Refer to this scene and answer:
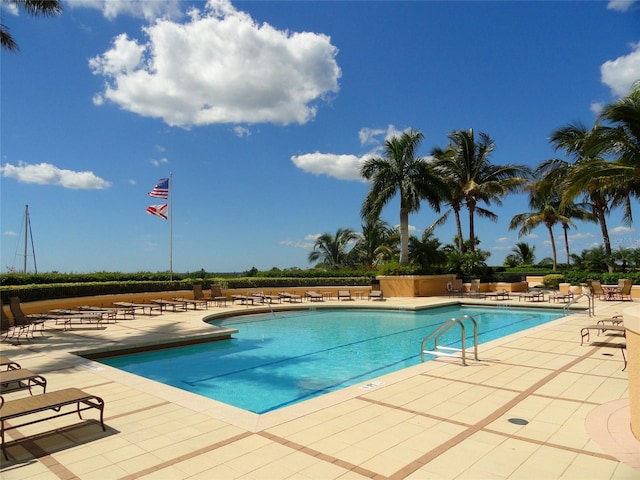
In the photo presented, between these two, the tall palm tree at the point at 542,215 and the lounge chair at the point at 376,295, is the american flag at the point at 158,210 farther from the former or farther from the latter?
the tall palm tree at the point at 542,215

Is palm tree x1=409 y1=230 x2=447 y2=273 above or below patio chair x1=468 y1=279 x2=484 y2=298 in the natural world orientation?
above

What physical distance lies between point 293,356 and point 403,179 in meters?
15.8

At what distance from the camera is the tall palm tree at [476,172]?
29.0 meters

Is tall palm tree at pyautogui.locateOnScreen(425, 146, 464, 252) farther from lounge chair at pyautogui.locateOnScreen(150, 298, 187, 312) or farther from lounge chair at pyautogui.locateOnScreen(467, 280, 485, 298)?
lounge chair at pyautogui.locateOnScreen(150, 298, 187, 312)

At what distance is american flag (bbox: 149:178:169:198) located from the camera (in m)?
22.8

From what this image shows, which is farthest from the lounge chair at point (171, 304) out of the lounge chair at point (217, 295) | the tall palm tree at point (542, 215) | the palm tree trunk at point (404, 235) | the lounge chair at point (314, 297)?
the tall palm tree at point (542, 215)

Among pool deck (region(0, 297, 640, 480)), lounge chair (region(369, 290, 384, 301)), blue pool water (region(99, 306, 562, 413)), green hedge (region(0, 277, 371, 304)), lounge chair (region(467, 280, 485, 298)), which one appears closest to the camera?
pool deck (region(0, 297, 640, 480))

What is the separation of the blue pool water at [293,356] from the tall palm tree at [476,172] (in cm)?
1287

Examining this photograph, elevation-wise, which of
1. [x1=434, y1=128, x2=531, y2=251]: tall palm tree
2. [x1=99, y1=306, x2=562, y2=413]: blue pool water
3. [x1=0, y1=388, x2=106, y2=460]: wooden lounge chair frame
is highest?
[x1=434, y1=128, x2=531, y2=251]: tall palm tree

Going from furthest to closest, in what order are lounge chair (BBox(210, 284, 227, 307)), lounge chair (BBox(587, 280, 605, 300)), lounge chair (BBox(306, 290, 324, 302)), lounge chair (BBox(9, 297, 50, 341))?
1. lounge chair (BBox(306, 290, 324, 302))
2. lounge chair (BBox(587, 280, 605, 300))
3. lounge chair (BBox(210, 284, 227, 307))
4. lounge chair (BBox(9, 297, 50, 341))

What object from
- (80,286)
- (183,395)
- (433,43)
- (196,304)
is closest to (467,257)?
(433,43)

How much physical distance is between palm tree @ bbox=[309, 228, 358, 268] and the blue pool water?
21.1m

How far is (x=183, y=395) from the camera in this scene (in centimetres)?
635

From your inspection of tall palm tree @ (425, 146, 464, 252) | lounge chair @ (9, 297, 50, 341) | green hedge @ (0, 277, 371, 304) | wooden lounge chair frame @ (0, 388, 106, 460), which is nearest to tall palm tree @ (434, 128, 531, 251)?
tall palm tree @ (425, 146, 464, 252)
